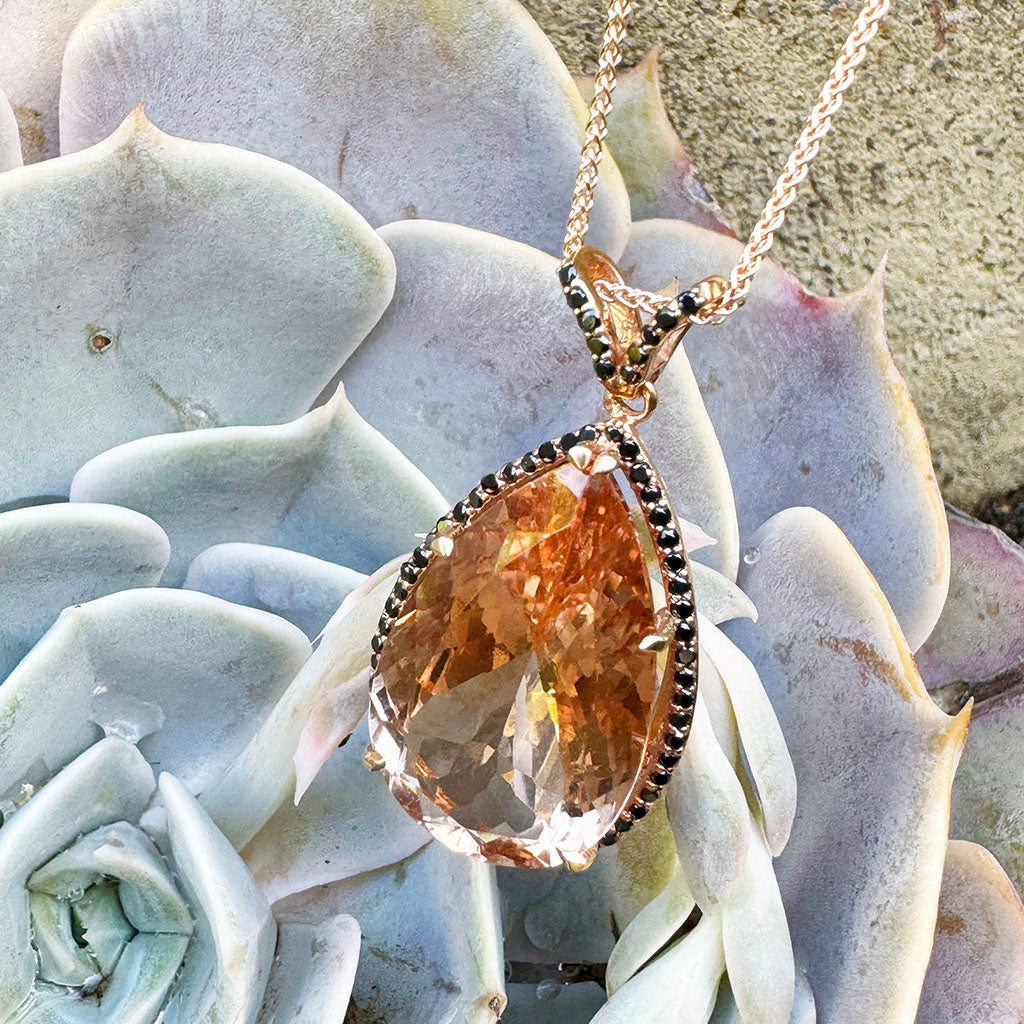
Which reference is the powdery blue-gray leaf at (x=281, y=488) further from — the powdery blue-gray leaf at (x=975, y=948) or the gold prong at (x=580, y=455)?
the powdery blue-gray leaf at (x=975, y=948)

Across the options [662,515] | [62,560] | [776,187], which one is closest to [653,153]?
[776,187]

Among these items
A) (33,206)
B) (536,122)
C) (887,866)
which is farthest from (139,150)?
(887,866)

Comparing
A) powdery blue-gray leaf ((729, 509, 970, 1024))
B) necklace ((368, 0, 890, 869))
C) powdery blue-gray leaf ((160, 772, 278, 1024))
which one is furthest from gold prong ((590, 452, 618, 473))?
powdery blue-gray leaf ((160, 772, 278, 1024))

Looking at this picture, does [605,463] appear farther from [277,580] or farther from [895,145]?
[895,145]

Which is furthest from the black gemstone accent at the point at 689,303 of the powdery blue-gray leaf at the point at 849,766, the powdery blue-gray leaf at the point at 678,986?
the powdery blue-gray leaf at the point at 678,986

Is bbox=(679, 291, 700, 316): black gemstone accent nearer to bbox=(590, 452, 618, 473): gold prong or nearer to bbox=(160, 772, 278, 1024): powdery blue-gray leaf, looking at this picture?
bbox=(590, 452, 618, 473): gold prong

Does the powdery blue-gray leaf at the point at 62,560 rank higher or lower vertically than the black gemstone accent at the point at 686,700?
lower
